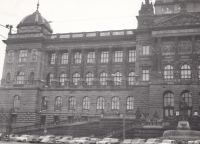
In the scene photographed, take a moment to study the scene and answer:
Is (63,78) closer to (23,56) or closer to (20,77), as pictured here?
(20,77)

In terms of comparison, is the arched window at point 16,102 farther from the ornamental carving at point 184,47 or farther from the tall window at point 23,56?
the ornamental carving at point 184,47

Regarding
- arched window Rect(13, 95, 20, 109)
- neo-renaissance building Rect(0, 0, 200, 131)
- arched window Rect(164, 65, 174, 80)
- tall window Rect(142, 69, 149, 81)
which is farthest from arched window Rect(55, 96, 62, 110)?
arched window Rect(164, 65, 174, 80)

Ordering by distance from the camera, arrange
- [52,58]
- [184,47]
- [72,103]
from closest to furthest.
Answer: [184,47], [72,103], [52,58]

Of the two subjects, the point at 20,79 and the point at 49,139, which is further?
the point at 20,79

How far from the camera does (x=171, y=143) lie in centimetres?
3591

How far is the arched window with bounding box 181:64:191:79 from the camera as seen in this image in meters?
58.4

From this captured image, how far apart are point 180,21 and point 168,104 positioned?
1593 cm

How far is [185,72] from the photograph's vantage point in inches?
2318

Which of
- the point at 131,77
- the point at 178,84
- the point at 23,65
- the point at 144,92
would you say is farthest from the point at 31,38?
the point at 178,84

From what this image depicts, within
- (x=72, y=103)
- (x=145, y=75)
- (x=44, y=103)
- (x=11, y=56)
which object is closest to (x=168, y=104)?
(x=145, y=75)

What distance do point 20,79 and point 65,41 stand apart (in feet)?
43.1

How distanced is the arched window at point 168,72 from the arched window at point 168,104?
3.35 metres

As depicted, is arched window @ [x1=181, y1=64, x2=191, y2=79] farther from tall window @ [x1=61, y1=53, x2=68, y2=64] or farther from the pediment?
tall window @ [x1=61, y1=53, x2=68, y2=64]

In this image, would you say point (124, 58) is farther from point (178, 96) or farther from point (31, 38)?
point (31, 38)
